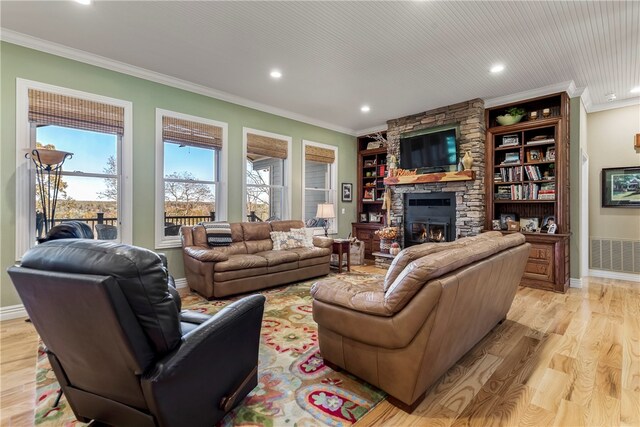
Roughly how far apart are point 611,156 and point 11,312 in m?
8.48

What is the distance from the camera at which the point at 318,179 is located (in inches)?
265

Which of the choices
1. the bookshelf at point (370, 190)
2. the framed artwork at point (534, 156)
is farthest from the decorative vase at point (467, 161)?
the bookshelf at point (370, 190)

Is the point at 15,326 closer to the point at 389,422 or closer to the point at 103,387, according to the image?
the point at 103,387

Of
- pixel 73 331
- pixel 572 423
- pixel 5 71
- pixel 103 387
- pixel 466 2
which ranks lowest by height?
pixel 572 423

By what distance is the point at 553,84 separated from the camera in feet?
14.1

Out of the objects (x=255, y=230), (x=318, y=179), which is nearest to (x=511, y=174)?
(x=318, y=179)

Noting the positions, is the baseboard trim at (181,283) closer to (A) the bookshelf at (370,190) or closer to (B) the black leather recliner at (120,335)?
(B) the black leather recliner at (120,335)

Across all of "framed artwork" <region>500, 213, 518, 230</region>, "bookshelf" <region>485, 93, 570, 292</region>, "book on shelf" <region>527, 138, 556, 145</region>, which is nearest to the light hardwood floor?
"bookshelf" <region>485, 93, 570, 292</region>

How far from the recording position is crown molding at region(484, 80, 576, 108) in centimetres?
426

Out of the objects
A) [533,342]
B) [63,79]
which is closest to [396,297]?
[533,342]

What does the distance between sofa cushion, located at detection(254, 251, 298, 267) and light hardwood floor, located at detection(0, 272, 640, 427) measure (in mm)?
2413

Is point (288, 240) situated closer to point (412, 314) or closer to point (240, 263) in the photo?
point (240, 263)

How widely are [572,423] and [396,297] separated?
1199 millimetres

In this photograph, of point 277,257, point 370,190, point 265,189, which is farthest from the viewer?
point 370,190
